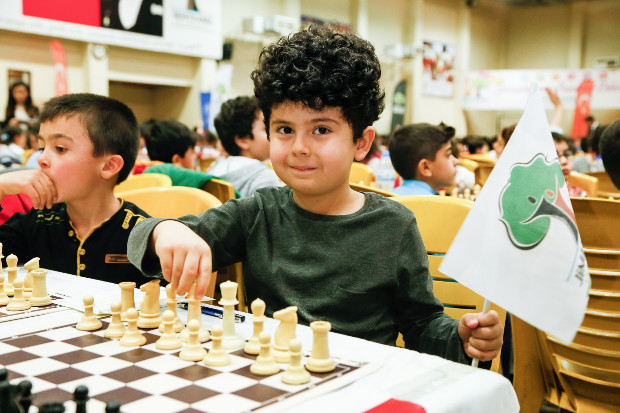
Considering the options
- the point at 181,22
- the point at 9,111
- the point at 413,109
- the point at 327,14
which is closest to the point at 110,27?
the point at 181,22

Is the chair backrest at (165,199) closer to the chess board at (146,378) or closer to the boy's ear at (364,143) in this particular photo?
the boy's ear at (364,143)

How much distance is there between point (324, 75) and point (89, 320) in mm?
742

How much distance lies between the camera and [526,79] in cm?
1648

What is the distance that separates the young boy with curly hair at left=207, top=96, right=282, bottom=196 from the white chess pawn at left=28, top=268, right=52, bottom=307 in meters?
2.36

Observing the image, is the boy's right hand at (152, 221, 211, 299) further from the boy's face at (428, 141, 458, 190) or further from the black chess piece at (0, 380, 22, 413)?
the boy's face at (428, 141, 458, 190)

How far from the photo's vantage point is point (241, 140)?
394cm

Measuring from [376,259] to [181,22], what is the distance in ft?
35.9

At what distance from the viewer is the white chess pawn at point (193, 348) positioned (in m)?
0.92

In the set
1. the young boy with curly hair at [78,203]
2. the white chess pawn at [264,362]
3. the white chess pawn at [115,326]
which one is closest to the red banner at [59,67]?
the young boy with curly hair at [78,203]

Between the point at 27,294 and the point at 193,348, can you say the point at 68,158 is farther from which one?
the point at 193,348

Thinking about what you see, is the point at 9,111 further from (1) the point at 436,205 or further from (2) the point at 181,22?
(1) the point at 436,205

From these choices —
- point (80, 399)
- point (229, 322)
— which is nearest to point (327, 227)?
point (229, 322)

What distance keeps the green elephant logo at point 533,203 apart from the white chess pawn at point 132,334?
2.06 ft

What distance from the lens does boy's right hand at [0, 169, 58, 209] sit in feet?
5.52
